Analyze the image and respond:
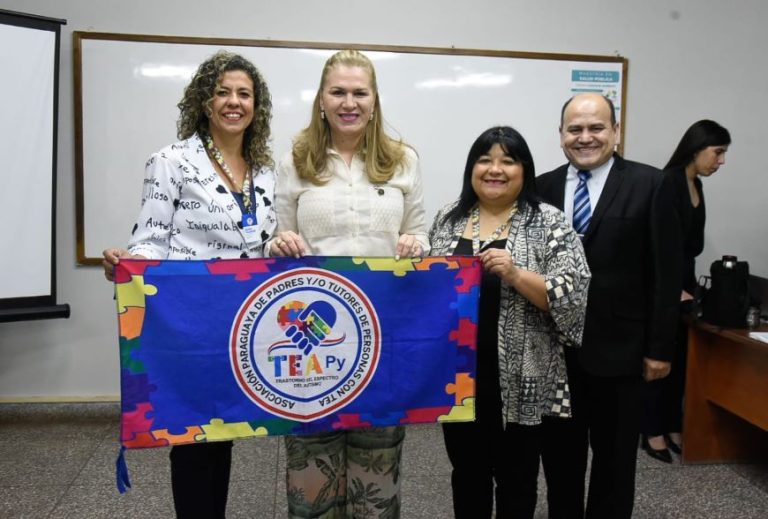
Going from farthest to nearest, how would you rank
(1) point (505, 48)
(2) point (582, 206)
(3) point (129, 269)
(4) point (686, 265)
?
(1) point (505, 48) < (4) point (686, 265) < (2) point (582, 206) < (3) point (129, 269)

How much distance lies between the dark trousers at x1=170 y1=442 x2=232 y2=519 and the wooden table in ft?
7.56

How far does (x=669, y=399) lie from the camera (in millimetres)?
3055

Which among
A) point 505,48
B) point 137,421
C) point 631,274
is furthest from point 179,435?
point 505,48

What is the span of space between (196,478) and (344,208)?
0.91 meters

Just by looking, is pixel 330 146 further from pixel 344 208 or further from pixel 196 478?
pixel 196 478

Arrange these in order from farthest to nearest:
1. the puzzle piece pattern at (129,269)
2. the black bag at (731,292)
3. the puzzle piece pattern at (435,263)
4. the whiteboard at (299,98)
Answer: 1. the whiteboard at (299,98)
2. the black bag at (731,292)
3. the puzzle piece pattern at (435,263)
4. the puzzle piece pattern at (129,269)

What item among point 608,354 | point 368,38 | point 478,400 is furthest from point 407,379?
point 368,38

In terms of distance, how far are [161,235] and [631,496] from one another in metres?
1.73

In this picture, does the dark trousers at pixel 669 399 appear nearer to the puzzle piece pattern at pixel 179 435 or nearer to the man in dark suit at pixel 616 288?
the man in dark suit at pixel 616 288

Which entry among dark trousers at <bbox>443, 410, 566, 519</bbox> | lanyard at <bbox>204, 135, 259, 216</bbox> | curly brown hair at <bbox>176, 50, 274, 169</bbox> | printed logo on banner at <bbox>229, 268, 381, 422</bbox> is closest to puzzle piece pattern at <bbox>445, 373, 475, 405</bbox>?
dark trousers at <bbox>443, 410, 566, 519</bbox>

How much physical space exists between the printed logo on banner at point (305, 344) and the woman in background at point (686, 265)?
2004mm

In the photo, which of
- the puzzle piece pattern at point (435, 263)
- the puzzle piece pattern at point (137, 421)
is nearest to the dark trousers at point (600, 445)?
the puzzle piece pattern at point (435, 263)

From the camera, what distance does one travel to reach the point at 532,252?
5.41ft

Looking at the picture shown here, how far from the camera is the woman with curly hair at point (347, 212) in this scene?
1648 millimetres
